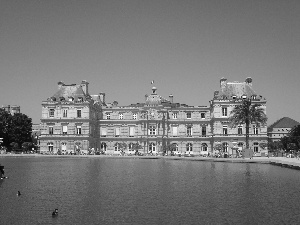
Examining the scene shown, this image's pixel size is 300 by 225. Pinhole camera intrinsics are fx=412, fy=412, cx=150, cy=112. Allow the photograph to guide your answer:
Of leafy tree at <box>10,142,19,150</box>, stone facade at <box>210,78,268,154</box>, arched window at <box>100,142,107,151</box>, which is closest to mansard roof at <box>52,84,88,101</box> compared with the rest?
arched window at <box>100,142,107,151</box>

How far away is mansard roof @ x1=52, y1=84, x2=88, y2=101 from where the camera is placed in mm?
91188

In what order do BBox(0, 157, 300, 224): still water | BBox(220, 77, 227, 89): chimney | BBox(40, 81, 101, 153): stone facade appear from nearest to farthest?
BBox(0, 157, 300, 224): still water
BBox(220, 77, 227, 89): chimney
BBox(40, 81, 101, 153): stone facade

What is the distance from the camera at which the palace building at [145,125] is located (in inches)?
3428

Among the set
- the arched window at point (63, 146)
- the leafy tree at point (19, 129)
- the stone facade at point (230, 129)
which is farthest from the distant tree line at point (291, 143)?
the leafy tree at point (19, 129)

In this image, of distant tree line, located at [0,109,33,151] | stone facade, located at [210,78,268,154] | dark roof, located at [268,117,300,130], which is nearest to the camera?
stone facade, located at [210,78,268,154]

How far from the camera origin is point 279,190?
86.4 feet

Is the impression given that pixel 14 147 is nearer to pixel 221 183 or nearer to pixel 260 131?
pixel 260 131

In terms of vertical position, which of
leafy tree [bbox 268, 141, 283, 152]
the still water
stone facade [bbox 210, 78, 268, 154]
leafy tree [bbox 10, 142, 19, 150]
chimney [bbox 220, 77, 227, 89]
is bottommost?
the still water

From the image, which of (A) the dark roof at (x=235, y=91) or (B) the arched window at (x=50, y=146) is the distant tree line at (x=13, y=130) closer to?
(B) the arched window at (x=50, y=146)

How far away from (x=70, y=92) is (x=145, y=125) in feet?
60.3

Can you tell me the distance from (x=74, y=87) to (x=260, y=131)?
4184cm

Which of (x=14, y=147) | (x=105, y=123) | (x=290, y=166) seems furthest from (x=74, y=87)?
(x=290, y=166)

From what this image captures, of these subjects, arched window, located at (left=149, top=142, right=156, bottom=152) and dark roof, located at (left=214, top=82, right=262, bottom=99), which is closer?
dark roof, located at (left=214, top=82, right=262, bottom=99)

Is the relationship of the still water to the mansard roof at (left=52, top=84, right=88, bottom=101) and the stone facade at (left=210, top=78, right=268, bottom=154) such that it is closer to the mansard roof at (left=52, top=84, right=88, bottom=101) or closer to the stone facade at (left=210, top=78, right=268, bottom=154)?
the stone facade at (left=210, top=78, right=268, bottom=154)
